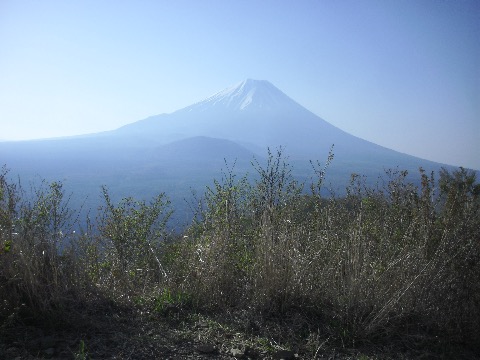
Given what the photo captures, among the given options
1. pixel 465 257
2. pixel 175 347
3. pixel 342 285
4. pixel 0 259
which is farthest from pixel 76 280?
pixel 465 257

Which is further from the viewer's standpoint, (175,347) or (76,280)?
(76,280)

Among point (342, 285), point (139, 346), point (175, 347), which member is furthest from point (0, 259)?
point (342, 285)

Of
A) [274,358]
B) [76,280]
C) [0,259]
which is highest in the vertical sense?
[0,259]

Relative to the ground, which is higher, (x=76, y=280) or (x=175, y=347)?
(x=76, y=280)

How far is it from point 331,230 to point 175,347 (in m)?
1.77

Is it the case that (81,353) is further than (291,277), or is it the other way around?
(291,277)

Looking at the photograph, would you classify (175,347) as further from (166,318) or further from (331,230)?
(331,230)

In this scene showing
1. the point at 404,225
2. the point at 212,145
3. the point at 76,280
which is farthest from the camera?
the point at 212,145

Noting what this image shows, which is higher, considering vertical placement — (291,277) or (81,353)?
(291,277)

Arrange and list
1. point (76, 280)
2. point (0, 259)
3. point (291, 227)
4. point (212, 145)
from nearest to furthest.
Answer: point (0, 259), point (76, 280), point (291, 227), point (212, 145)

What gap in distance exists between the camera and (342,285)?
9.12 ft

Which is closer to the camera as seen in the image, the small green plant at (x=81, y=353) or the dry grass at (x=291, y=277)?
the small green plant at (x=81, y=353)

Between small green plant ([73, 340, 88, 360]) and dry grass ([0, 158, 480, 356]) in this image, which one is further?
dry grass ([0, 158, 480, 356])

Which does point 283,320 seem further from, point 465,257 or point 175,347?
point 465,257
